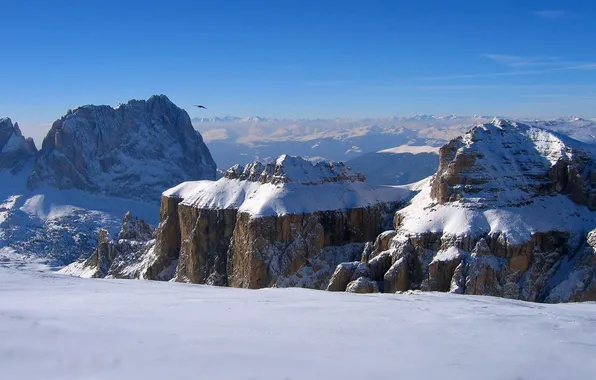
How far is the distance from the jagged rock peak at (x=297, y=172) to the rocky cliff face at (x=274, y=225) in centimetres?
17

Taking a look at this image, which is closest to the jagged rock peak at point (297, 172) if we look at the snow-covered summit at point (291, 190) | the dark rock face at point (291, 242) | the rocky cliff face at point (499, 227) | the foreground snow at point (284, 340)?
the snow-covered summit at point (291, 190)

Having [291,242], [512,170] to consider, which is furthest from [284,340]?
[291,242]

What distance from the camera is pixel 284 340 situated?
A: 70.8ft

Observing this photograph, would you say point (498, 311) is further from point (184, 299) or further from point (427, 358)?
point (184, 299)

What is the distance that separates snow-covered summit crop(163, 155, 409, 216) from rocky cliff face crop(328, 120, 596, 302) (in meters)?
15.0

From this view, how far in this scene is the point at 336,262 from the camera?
254 feet

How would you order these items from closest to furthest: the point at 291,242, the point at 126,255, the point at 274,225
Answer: the point at 291,242
the point at 274,225
the point at 126,255

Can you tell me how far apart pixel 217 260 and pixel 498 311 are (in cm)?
6265

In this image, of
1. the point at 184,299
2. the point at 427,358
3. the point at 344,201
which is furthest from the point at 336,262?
the point at 427,358

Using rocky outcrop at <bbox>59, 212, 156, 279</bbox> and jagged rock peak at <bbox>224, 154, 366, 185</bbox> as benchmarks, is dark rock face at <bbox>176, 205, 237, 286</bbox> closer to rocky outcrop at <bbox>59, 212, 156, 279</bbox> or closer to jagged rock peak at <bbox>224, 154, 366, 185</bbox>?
jagged rock peak at <bbox>224, 154, 366, 185</bbox>

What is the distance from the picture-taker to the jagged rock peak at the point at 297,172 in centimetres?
8569

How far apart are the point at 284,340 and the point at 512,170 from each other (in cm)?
5269

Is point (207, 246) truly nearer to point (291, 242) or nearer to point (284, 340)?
point (291, 242)

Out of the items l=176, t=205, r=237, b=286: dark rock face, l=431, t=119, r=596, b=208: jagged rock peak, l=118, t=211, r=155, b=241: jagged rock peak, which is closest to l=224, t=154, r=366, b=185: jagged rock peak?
l=176, t=205, r=237, b=286: dark rock face
